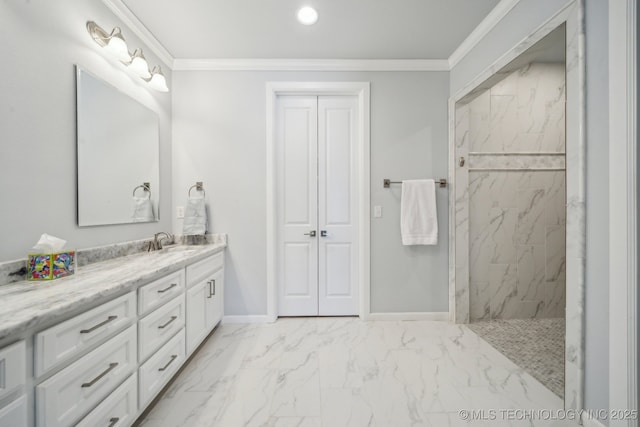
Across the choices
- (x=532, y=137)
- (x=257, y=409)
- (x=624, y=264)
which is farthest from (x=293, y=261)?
(x=532, y=137)

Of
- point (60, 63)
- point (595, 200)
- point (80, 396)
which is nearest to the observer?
point (80, 396)

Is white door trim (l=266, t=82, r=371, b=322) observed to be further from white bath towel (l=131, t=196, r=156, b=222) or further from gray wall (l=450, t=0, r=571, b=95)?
white bath towel (l=131, t=196, r=156, b=222)

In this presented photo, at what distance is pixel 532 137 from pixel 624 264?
191 cm

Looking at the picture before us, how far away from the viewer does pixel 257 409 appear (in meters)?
1.44

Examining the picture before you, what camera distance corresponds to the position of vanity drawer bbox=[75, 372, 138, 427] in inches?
39.6

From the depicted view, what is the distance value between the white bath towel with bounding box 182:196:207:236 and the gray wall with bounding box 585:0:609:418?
8.70 feet

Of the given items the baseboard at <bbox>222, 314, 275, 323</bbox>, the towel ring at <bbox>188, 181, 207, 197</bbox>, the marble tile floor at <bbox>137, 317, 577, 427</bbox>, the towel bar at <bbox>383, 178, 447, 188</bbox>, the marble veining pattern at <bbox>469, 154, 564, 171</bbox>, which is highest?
the marble veining pattern at <bbox>469, 154, 564, 171</bbox>

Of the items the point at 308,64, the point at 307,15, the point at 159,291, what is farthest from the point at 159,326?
the point at 308,64

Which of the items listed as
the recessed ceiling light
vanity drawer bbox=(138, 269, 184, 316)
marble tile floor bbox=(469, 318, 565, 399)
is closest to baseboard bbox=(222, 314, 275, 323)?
vanity drawer bbox=(138, 269, 184, 316)

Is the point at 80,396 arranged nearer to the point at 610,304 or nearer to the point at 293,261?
the point at 293,261

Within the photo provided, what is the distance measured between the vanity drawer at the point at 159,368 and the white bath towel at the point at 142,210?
961 mm

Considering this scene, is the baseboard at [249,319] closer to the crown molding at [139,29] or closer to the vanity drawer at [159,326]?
the vanity drawer at [159,326]

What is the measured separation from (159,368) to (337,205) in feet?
6.16

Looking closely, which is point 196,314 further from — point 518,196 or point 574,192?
point 518,196
